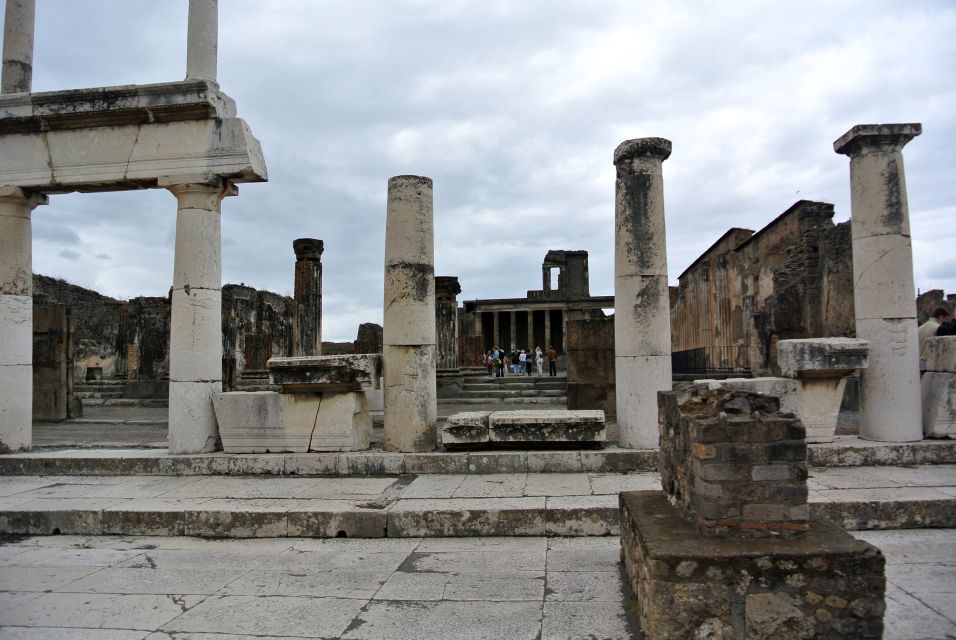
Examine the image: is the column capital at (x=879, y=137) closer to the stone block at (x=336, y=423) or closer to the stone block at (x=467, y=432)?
the stone block at (x=467, y=432)

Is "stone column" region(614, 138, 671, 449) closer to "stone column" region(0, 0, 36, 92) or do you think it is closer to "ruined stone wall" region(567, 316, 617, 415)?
"ruined stone wall" region(567, 316, 617, 415)

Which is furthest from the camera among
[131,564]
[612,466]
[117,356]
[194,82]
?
[117,356]

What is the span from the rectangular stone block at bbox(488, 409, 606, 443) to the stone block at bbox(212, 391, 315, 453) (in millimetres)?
2412

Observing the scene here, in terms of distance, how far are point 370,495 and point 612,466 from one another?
279cm

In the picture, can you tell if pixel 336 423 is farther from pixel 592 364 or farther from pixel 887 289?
pixel 887 289

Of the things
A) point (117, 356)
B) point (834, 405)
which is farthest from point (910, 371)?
point (117, 356)

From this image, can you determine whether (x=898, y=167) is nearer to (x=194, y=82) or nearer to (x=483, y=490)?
(x=483, y=490)

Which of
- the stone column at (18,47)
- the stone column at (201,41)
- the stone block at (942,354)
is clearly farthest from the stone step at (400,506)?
the stone column at (18,47)

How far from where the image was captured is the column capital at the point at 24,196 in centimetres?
888

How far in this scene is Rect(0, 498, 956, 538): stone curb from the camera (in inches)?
224

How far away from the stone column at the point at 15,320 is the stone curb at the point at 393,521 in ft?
9.94

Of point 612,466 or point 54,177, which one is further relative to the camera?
point 54,177

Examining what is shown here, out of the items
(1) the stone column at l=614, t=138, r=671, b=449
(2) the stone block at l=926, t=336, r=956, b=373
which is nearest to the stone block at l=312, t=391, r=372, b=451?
(1) the stone column at l=614, t=138, r=671, b=449

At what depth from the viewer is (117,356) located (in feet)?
85.0
